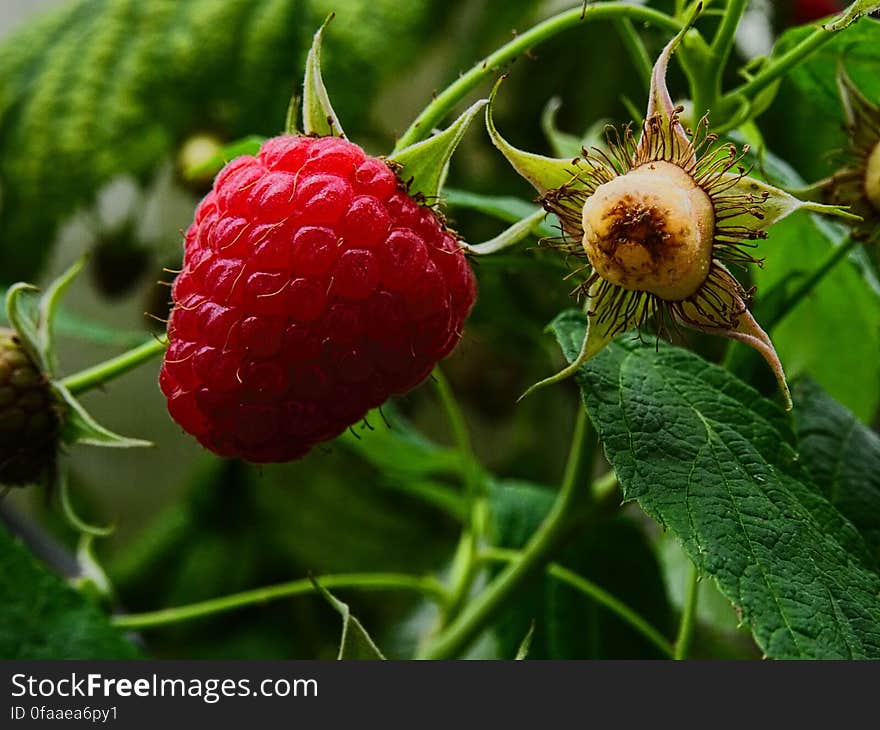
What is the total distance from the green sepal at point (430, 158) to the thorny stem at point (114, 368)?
116mm

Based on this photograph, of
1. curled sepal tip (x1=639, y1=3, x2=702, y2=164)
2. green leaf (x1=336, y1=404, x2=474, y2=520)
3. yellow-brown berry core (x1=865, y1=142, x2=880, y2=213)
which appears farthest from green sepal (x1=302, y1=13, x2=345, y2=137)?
green leaf (x1=336, y1=404, x2=474, y2=520)

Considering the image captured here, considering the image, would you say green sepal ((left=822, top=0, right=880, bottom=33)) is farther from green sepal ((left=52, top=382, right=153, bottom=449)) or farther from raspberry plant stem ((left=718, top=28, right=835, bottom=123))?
green sepal ((left=52, top=382, right=153, bottom=449))

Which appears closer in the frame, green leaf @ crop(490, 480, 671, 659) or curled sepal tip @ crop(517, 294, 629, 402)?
curled sepal tip @ crop(517, 294, 629, 402)

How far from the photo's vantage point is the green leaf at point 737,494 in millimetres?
365

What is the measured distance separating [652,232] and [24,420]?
28 cm

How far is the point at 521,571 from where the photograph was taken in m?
0.58

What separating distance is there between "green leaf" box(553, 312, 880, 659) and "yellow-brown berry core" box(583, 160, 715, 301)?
49 mm

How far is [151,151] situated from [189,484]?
54cm

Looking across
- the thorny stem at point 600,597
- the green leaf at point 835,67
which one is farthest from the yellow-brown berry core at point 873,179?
the thorny stem at point 600,597

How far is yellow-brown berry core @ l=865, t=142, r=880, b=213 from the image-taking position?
0.46 metres

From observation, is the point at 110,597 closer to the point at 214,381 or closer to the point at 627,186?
the point at 214,381

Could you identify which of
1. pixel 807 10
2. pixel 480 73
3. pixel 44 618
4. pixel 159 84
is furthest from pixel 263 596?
pixel 807 10

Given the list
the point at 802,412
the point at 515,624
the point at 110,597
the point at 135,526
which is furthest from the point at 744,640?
the point at 135,526

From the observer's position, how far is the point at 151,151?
102 centimetres
